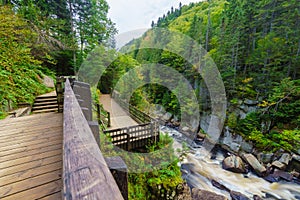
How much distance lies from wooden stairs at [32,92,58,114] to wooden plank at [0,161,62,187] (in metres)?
5.07

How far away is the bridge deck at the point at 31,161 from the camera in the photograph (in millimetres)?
1196

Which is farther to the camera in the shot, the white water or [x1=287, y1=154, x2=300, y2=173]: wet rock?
[x1=287, y1=154, x2=300, y2=173]: wet rock

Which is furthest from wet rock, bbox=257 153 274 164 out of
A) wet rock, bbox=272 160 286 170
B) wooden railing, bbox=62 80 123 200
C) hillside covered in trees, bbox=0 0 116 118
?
hillside covered in trees, bbox=0 0 116 118

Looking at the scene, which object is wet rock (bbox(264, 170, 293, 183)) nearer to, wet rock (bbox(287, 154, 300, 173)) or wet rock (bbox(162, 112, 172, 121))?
wet rock (bbox(287, 154, 300, 173))

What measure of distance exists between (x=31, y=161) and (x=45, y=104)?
18.5 feet

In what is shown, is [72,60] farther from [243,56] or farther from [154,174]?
[243,56]

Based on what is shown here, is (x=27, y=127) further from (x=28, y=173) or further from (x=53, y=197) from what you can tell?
(x=53, y=197)

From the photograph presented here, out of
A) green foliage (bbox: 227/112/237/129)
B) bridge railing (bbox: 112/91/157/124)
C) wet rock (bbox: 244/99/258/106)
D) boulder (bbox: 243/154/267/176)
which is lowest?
boulder (bbox: 243/154/267/176)

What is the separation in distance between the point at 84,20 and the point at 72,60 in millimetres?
3530

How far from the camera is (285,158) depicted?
815 centimetres

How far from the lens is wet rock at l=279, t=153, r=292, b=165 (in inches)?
316

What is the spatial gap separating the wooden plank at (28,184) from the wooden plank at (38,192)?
0.13 ft

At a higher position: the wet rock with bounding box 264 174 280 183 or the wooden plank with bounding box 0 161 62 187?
the wooden plank with bounding box 0 161 62 187

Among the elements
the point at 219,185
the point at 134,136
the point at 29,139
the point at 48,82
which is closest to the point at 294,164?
the point at 219,185
